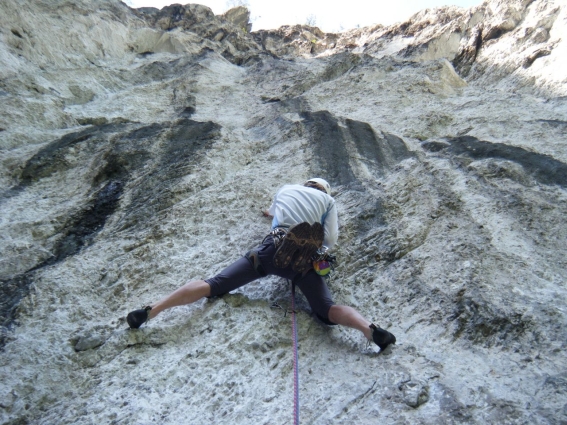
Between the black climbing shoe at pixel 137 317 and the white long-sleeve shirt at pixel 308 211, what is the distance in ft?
4.70

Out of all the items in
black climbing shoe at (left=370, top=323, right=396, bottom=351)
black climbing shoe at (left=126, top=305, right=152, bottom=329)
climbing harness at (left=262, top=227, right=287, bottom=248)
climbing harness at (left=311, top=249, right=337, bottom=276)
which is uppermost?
climbing harness at (left=262, top=227, right=287, bottom=248)

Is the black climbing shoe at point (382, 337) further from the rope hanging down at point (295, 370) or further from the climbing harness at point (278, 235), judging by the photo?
the climbing harness at point (278, 235)

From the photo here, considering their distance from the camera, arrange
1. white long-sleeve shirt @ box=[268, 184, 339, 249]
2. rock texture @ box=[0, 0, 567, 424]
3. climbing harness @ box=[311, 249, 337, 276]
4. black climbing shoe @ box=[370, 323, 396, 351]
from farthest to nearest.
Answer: white long-sleeve shirt @ box=[268, 184, 339, 249]
climbing harness @ box=[311, 249, 337, 276]
black climbing shoe @ box=[370, 323, 396, 351]
rock texture @ box=[0, 0, 567, 424]

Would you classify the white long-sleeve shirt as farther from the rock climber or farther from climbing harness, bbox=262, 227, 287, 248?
climbing harness, bbox=262, 227, 287, 248

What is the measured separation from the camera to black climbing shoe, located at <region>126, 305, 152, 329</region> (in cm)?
363

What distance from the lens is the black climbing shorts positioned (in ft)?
12.4

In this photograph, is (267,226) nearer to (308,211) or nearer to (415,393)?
(308,211)

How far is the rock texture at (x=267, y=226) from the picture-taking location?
3.14 metres

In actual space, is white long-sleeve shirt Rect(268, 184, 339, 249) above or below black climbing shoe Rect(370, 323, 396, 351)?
above

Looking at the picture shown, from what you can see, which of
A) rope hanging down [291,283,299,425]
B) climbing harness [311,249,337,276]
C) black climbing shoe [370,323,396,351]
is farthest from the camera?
climbing harness [311,249,337,276]

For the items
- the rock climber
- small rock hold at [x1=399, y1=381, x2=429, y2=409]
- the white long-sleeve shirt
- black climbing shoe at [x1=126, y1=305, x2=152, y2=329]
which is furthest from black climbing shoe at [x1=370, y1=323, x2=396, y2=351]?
black climbing shoe at [x1=126, y1=305, x2=152, y2=329]

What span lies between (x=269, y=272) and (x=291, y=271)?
0.22 metres

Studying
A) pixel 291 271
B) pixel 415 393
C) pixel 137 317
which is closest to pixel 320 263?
pixel 291 271

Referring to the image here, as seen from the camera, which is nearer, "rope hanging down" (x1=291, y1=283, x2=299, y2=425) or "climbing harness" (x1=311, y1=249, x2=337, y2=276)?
"rope hanging down" (x1=291, y1=283, x2=299, y2=425)
